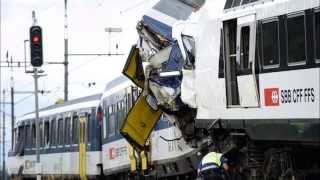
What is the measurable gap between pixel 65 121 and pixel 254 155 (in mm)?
17300

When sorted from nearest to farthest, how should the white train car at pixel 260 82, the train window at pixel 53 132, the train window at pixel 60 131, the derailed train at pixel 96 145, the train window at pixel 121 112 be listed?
the white train car at pixel 260 82
the derailed train at pixel 96 145
the train window at pixel 121 112
the train window at pixel 60 131
the train window at pixel 53 132

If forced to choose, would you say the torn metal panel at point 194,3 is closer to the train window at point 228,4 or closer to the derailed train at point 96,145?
the derailed train at point 96,145

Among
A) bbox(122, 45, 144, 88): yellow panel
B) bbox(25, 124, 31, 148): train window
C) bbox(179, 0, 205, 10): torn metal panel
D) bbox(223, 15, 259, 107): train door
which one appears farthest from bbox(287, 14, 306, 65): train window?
bbox(25, 124, 31, 148): train window

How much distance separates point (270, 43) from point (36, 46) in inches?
385

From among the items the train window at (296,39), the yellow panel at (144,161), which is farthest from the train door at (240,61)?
the yellow panel at (144,161)

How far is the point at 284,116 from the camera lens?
35.1 feet

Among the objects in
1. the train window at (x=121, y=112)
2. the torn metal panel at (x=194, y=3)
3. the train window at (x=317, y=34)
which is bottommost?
the train window at (x=121, y=112)

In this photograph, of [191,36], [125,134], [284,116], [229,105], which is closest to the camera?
[284,116]

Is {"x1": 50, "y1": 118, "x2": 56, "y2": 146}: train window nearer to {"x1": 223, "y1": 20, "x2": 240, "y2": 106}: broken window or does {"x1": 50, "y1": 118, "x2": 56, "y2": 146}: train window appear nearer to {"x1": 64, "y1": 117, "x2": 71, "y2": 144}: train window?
{"x1": 64, "y1": 117, "x2": 71, "y2": 144}: train window

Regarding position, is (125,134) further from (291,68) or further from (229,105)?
(291,68)

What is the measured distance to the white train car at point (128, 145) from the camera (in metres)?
16.1

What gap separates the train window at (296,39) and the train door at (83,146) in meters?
16.1

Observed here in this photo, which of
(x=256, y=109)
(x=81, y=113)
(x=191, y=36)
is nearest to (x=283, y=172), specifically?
(x=256, y=109)

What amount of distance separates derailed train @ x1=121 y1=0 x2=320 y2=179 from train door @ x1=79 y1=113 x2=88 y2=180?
1087 centimetres
